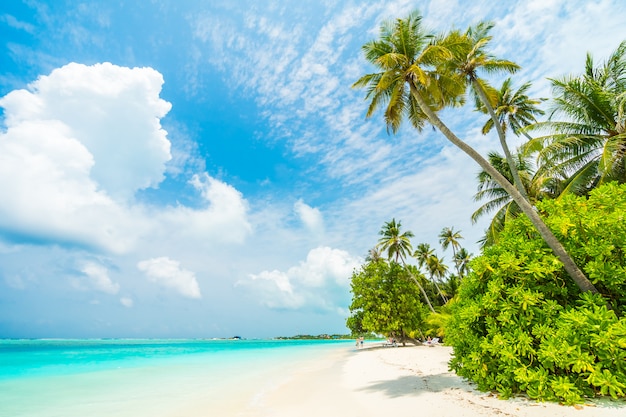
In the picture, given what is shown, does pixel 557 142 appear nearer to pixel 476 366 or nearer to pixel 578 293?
pixel 578 293

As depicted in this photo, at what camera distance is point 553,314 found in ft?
21.2

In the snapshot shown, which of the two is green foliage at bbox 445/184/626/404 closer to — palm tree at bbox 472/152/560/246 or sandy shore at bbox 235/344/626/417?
sandy shore at bbox 235/344/626/417

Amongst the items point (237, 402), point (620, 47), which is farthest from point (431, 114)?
point (237, 402)

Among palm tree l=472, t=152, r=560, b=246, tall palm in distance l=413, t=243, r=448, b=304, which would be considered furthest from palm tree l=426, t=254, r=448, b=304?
palm tree l=472, t=152, r=560, b=246

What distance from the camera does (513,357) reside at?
627 centimetres

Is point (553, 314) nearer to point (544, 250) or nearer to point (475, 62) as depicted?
point (544, 250)

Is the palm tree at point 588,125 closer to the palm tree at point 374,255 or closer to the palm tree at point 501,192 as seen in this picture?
the palm tree at point 501,192

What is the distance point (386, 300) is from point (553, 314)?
22536 millimetres

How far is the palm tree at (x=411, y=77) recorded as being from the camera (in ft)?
35.2

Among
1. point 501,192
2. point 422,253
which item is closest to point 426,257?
point 422,253

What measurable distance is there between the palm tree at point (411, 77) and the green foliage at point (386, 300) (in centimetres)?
1846

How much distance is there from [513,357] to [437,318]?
75.6 ft

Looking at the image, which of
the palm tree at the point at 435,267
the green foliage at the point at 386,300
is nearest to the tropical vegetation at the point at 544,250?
the green foliage at the point at 386,300

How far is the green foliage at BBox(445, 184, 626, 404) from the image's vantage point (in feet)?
18.6
